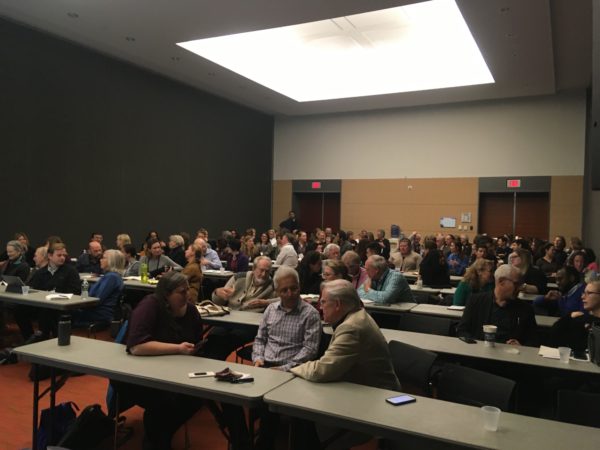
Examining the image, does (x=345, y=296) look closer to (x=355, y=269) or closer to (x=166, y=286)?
(x=166, y=286)

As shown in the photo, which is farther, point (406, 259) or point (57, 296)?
point (406, 259)

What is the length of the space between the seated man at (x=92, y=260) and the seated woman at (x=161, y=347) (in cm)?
453

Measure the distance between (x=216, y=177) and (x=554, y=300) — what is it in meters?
9.38

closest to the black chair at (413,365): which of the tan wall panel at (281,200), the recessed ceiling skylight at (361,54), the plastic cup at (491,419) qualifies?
the plastic cup at (491,419)

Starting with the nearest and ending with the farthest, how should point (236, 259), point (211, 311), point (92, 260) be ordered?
1. point (211, 311)
2. point (92, 260)
3. point (236, 259)

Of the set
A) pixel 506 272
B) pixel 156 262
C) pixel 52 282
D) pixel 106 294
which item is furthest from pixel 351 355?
pixel 156 262

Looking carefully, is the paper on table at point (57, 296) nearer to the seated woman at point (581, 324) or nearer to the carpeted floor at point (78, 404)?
the carpeted floor at point (78, 404)

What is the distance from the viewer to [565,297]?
509 centimetres

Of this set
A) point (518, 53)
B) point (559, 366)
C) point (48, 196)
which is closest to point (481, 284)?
point (559, 366)

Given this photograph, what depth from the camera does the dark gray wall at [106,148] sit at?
832cm

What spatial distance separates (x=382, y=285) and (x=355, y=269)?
428mm

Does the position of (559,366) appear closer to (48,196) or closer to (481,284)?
(481,284)

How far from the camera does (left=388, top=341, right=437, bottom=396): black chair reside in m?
2.96

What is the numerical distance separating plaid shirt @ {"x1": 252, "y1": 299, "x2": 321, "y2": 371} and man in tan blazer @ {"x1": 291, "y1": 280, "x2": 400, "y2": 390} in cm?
61
